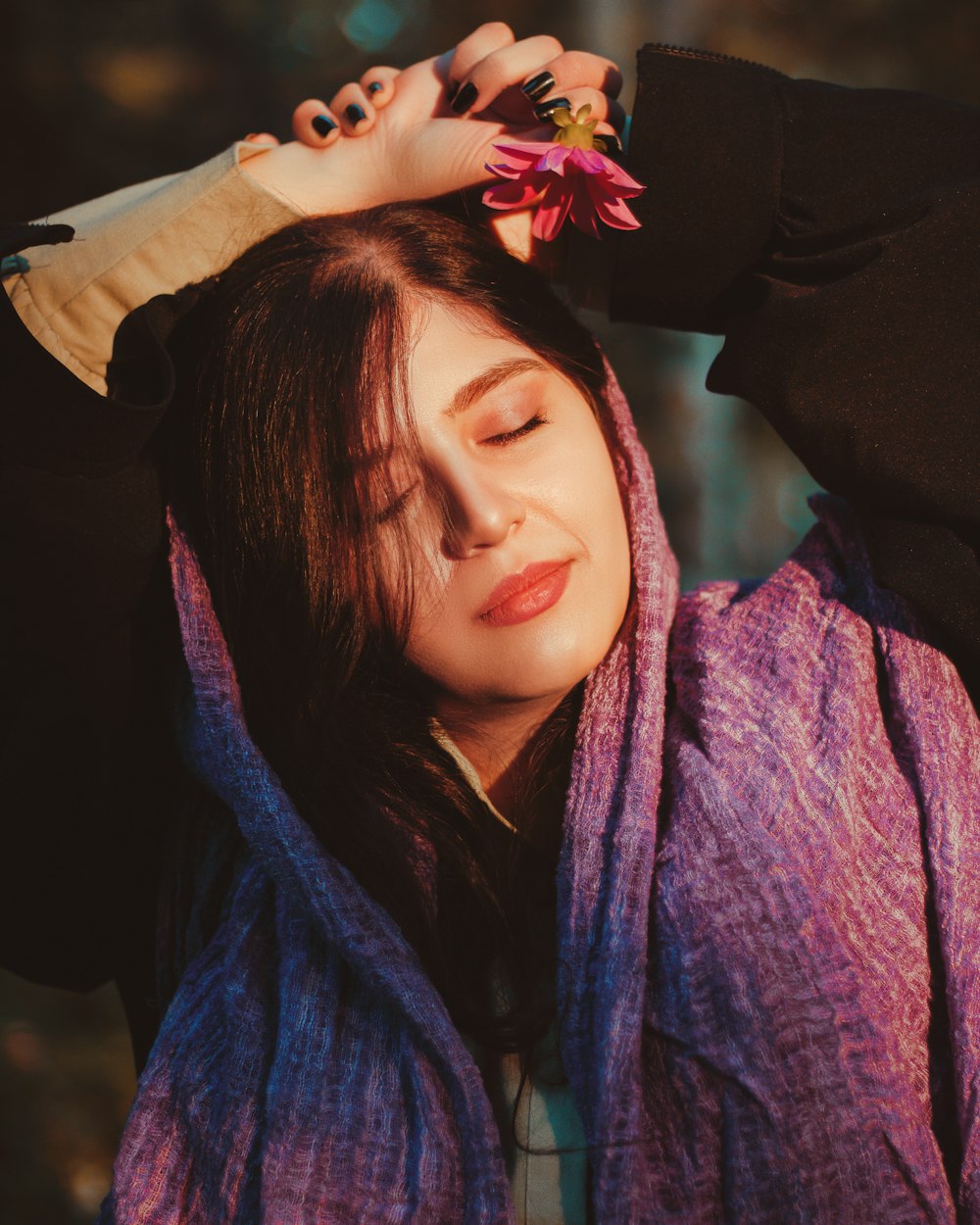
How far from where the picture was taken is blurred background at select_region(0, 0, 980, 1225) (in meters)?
2.61

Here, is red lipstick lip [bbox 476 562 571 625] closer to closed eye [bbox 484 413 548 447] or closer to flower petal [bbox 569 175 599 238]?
closed eye [bbox 484 413 548 447]

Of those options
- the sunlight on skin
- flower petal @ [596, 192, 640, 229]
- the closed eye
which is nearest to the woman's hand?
flower petal @ [596, 192, 640, 229]

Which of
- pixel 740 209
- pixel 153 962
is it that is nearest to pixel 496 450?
pixel 740 209

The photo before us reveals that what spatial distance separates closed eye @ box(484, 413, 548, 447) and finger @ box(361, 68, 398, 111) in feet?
1.61

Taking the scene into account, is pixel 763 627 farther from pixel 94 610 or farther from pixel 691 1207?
pixel 94 610

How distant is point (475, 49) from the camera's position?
128cm

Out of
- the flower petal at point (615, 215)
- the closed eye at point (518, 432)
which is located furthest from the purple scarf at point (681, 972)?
the flower petal at point (615, 215)

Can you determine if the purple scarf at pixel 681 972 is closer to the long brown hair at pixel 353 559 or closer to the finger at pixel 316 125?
the long brown hair at pixel 353 559

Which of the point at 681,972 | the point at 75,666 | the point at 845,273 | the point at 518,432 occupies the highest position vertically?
the point at 845,273

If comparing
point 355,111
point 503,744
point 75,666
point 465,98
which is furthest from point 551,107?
point 75,666

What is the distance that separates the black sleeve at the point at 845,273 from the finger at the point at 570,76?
0.08m

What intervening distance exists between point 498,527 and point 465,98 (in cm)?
57

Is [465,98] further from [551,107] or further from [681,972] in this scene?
[681,972]

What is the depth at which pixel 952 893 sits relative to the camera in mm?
1081
